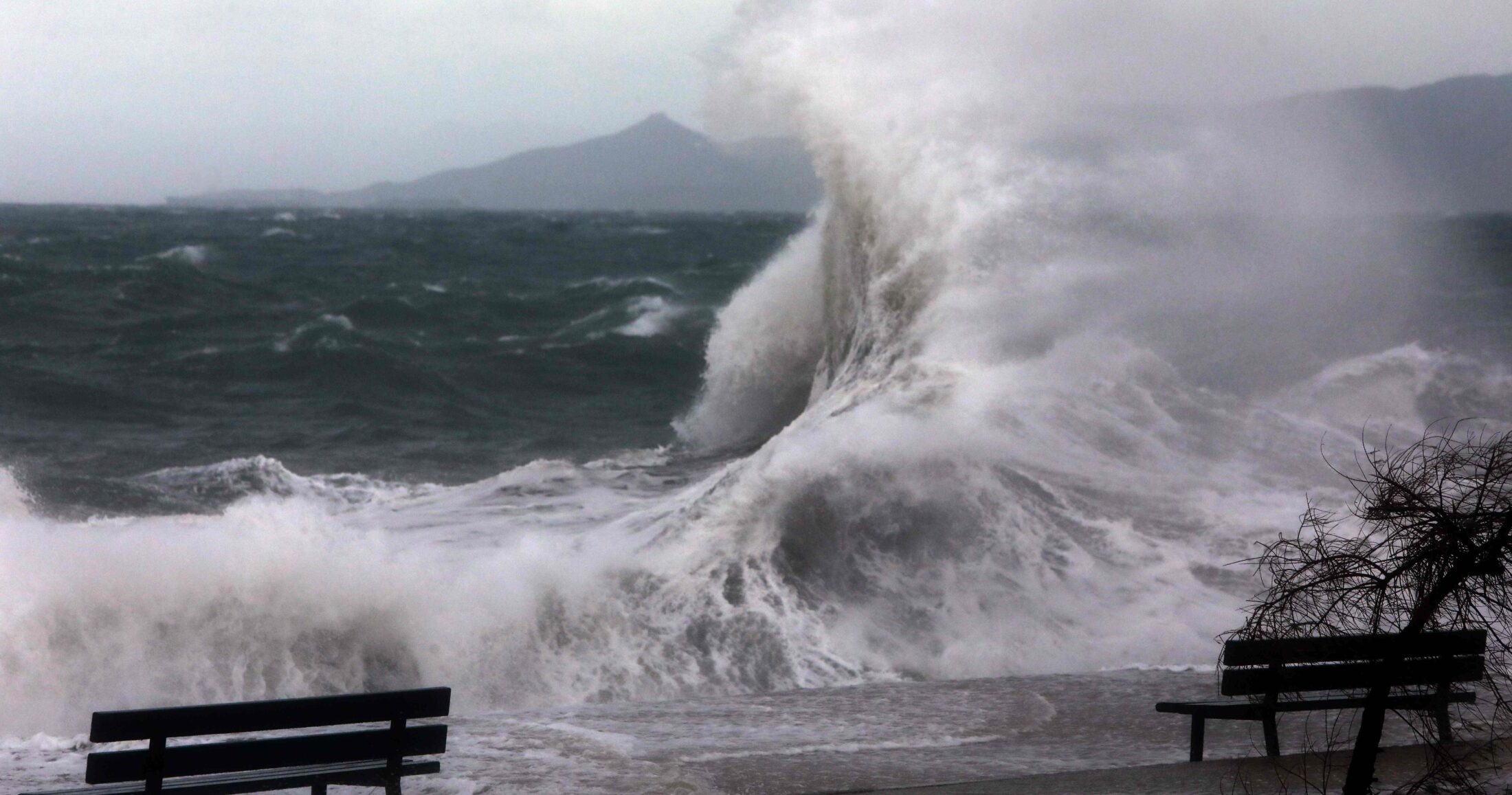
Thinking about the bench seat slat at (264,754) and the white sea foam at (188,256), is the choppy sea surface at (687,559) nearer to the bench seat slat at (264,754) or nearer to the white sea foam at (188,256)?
the bench seat slat at (264,754)

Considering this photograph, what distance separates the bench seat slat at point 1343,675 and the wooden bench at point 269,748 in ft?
8.58

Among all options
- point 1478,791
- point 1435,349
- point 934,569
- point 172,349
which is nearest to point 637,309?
point 172,349

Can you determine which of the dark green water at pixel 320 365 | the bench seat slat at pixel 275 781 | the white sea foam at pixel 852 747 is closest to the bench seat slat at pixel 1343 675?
the white sea foam at pixel 852 747

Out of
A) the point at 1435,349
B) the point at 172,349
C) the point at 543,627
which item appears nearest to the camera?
the point at 543,627

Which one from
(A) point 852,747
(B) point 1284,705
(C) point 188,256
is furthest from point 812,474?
(C) point 188,256

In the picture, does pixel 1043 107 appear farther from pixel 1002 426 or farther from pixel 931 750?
pixel 931 750

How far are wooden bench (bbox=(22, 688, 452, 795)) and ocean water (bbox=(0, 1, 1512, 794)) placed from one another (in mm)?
629

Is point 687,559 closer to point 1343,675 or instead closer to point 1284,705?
point 1284,705

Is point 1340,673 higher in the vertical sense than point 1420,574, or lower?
lower

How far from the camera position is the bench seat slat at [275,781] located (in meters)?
4.33

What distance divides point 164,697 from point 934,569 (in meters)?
4.78

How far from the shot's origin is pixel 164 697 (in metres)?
8.05

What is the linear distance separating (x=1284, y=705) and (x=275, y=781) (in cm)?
334

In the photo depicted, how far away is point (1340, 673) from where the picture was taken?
4.66m
